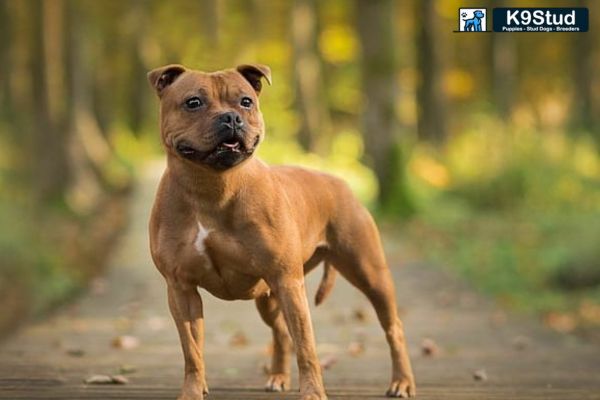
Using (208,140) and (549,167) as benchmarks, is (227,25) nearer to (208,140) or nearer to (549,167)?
(549,167)

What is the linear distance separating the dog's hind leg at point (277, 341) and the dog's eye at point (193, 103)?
157cm

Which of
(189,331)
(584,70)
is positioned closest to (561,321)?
(189,331)

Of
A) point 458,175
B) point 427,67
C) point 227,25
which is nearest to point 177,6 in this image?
point 227,25

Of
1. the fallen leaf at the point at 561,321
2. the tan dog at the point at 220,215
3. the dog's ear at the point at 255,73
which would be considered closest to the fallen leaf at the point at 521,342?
the fallen leaf at the point at 561,321

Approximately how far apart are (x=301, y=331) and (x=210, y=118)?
3.66ft

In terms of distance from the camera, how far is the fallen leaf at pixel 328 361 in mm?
7925

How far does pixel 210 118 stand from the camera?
5.19 meters

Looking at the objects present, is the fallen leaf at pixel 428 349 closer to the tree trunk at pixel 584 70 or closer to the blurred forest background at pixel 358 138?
the blurred forest background at pixel 358 138

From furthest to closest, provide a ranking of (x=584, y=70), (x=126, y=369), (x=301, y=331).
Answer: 1. (x=584, y=70)
2. (x=126, y=369)
3. (x=301, y=331)

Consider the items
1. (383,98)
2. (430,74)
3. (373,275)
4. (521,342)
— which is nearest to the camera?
(373,275)

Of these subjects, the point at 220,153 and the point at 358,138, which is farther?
the point at 358,138

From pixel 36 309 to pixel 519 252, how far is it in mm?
7452

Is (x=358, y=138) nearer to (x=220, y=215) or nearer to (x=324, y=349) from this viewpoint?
(x=324, y=349)

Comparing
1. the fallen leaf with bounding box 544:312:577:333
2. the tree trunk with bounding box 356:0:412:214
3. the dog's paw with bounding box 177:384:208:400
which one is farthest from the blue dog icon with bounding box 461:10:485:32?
the tree trunk with bounding box 356:0:412:214
